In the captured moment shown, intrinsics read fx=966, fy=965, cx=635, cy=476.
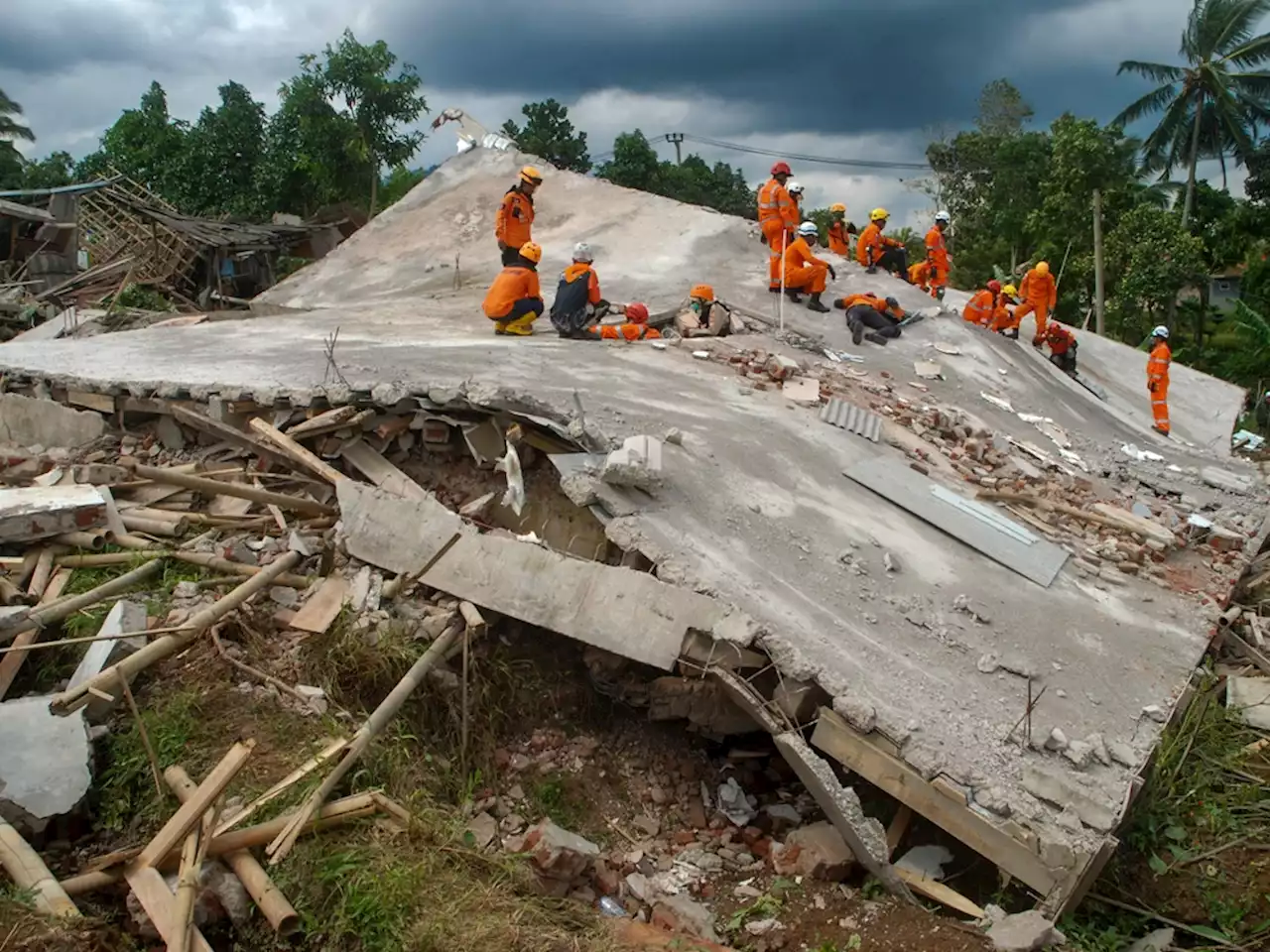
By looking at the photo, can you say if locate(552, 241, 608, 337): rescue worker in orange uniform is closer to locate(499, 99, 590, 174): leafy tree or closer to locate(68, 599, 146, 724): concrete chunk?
locate(68, 599, 146, 724): concrete chunk

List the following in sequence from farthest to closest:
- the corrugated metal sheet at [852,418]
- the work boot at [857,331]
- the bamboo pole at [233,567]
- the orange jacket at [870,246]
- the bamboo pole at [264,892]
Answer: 1. the orange jacket at [870,246]
2. the work boot at [857,331]
3. the corrugated metal sheet at [852,418]
4. the bamboo pole at [233,567]
5. the bamboo pole at [264,892]

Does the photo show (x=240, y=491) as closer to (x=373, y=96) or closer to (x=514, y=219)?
(x=514, y=219)

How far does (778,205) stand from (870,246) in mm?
2239

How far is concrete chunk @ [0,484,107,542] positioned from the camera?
5605 mm

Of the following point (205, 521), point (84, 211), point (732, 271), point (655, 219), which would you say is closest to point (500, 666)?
point (205, 521)

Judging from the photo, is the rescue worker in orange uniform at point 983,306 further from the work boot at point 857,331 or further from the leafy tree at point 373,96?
the leafy tree at point 373,96

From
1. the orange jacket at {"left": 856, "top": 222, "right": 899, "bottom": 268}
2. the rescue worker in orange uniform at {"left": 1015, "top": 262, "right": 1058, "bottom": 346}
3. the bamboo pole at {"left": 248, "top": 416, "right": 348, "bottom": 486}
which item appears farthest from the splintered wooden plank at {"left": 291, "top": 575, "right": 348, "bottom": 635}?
the rescue worker in orange uniform at {"left": 1015, "top": 262, "right": 1058, "bottom": 346}

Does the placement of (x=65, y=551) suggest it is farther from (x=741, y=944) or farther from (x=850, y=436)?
(x=850, y=436)

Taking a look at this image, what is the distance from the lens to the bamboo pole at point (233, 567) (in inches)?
220

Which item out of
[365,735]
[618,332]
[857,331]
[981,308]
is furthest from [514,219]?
[365,735]

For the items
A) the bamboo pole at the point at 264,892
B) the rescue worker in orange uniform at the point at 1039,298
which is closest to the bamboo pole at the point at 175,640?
the bamboo pole at the point at 264,892

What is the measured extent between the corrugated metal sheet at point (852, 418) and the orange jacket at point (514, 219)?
4493 mm

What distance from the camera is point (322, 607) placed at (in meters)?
5.39

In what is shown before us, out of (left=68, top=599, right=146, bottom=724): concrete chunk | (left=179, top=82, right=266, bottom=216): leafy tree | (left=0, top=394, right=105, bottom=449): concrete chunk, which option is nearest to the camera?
(left=68, top=599, right=146, bottom=724): concrete chunk
